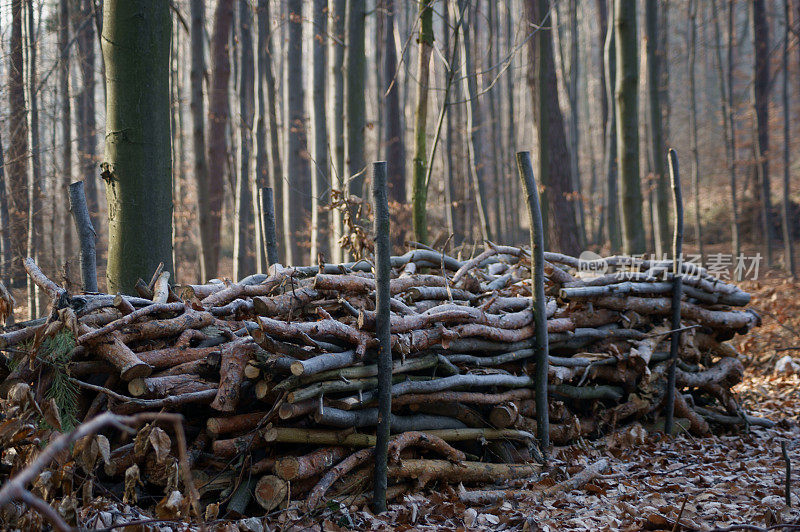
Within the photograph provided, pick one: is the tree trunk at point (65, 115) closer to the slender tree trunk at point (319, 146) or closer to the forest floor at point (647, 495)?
the slender tree trunk at point (319, 146)

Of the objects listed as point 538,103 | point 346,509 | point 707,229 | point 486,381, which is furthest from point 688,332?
point 707,229

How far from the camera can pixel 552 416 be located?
4.51 m

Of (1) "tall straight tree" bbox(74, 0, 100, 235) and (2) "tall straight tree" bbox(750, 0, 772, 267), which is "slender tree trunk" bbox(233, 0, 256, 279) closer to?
(1) "tall straight tree" bbox(74, 0, 100, 235)

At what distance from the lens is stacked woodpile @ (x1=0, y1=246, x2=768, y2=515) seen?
3.05m

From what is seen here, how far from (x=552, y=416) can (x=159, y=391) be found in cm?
271

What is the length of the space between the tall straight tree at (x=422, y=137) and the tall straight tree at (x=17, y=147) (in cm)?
459

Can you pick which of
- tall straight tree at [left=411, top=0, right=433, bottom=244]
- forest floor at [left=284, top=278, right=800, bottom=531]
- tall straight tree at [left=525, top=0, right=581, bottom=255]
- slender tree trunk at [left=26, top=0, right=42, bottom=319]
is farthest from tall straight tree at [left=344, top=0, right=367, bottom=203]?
forest floor at [left=284, top=278, right=800, bottom=531]

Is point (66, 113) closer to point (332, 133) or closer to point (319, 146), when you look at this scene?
point (319, 146)

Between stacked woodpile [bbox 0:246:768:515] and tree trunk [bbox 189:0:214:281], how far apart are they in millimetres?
5463

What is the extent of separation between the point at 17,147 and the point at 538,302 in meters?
6.91

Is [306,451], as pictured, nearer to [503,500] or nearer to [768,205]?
[503,500]

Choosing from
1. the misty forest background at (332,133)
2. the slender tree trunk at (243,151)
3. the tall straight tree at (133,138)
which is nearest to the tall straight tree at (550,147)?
the misty forest background at (332,133)

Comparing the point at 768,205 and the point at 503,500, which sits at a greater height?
the point at 768,205

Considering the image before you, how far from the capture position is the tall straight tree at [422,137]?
627 cm
